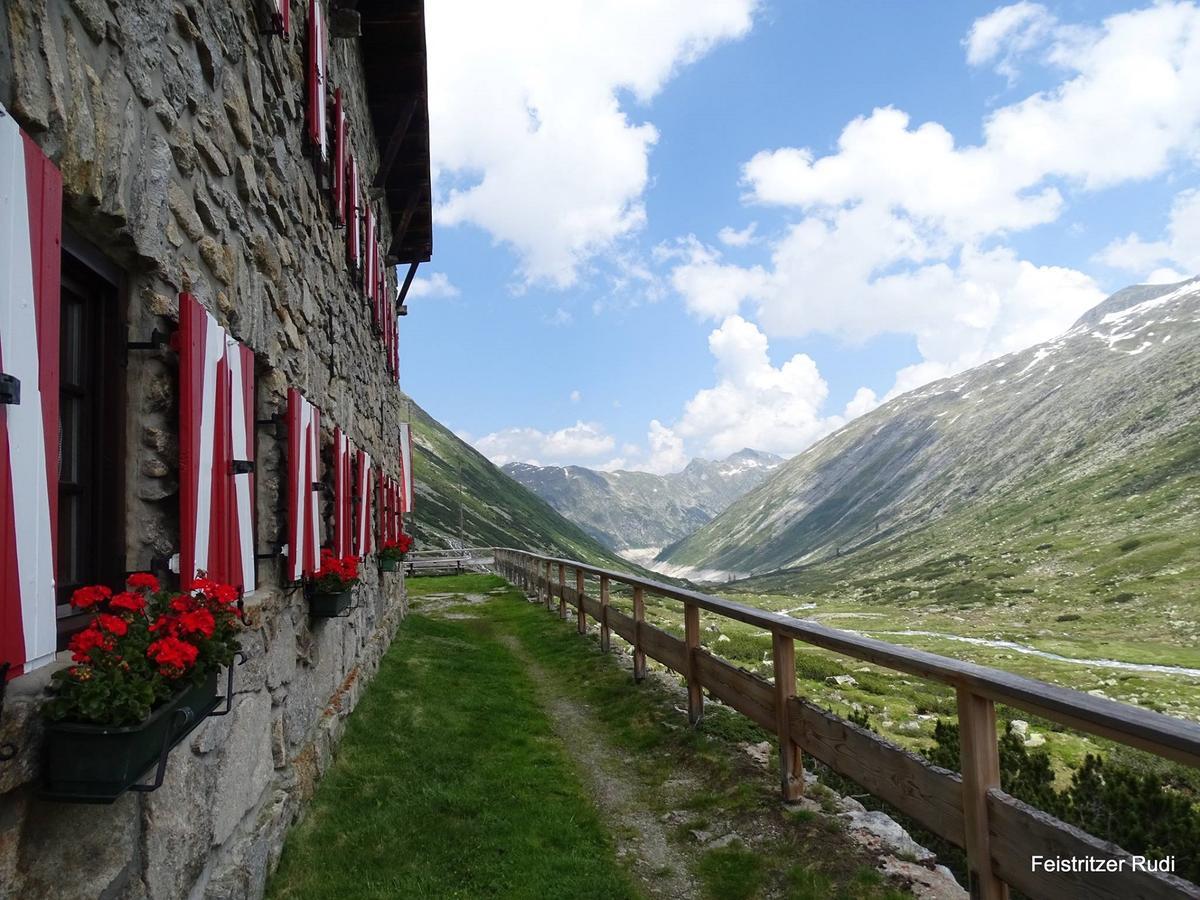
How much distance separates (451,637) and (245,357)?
963 centimetres

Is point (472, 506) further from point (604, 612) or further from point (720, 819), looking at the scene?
point (720, 819)

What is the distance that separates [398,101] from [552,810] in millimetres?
10879

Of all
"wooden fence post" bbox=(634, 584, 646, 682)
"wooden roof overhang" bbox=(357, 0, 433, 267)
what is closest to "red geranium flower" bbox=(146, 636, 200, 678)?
"wooden fence post" bbox=(634, 584, 646, 682)

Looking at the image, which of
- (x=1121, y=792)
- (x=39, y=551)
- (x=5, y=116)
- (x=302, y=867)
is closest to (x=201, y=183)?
(x=5, y=116)

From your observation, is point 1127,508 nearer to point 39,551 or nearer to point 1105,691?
point 1105,691

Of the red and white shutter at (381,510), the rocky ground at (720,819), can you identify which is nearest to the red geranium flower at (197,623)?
the rocky ground at (720,819)

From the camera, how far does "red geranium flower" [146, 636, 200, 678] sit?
8.18ft

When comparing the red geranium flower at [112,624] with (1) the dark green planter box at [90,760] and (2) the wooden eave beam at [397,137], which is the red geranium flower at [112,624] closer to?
(1) the dark green planter box at [90,760]

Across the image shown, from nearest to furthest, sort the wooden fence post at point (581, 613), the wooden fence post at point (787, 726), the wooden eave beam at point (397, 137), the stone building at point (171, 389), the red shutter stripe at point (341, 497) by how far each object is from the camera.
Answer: the stone building at point (171, 389), the wooden fence post at point (787, 726), the red shutter stripe at point (341, 497), the wooden eave beam at point (397, 137), the wooden fence post at point (581, 613)

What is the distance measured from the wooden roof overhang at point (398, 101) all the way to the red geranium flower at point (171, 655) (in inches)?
311

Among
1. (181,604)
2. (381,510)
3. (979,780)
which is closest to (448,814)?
(181,604)

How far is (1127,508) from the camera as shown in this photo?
102 m

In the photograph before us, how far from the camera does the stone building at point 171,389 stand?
227 centimetres

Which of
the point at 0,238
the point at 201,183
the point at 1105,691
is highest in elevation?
the point at 201,183
